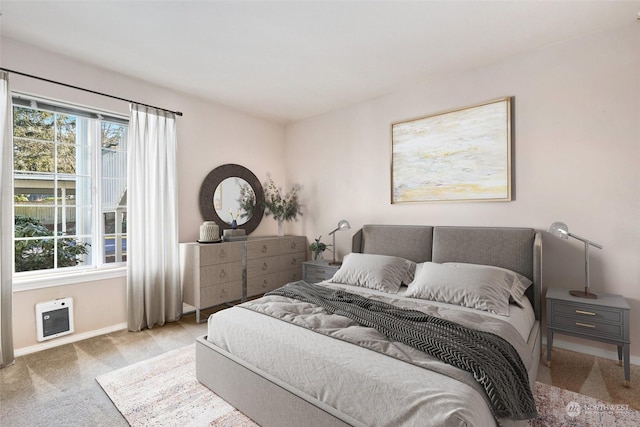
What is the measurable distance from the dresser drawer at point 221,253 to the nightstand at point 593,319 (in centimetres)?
308

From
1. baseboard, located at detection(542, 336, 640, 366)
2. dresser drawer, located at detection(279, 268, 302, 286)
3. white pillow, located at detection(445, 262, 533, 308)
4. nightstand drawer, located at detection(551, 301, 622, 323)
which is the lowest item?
baseboard, located at detection(542, 336, 640, 366)

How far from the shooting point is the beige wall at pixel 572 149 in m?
2.47

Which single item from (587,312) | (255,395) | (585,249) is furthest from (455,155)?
(255,395)

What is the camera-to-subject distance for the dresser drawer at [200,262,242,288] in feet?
11.3

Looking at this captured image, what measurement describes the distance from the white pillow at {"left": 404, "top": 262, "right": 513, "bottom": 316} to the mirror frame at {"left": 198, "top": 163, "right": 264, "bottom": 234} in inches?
104

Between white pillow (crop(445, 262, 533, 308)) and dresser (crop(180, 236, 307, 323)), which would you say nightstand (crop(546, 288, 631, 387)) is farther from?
dresser (crop(180, 236, 307, 323))

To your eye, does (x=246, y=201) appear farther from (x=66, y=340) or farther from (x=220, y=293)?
(x=66, y=340)

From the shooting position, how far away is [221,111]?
166 inches

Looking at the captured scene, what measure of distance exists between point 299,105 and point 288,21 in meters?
1.83

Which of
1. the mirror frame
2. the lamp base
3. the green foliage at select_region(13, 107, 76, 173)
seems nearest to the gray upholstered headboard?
the lamp base

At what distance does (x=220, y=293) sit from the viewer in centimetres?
359

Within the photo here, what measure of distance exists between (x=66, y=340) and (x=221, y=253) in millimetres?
1589

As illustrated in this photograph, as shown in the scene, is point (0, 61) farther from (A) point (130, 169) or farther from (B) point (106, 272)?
(B) point (106, 272)

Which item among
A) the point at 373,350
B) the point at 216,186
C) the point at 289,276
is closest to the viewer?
the point at 373,350
